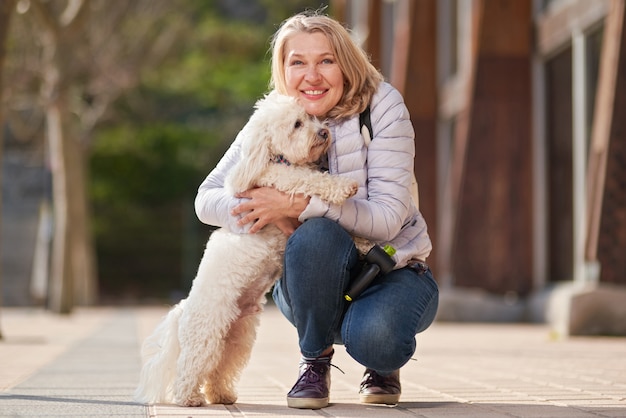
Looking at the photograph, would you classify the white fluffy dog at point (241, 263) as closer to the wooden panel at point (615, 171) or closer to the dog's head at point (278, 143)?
the dog's head at point (278, 143)

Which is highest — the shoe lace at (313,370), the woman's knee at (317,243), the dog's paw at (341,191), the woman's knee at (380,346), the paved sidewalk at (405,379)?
the dog's paw at (341,191)

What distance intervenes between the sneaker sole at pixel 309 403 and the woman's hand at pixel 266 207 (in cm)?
67

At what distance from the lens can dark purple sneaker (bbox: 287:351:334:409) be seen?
4027 millimetres

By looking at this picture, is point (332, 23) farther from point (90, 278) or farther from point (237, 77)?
point (237, 77)

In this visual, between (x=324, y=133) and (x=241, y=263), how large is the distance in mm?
600

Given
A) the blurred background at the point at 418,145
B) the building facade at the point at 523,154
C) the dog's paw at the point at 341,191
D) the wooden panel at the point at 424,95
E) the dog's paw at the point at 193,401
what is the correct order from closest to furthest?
the dog's paw at the point at 341,191 → the dog's paw at the point at 193,401 → the blurred background at the point at 418,145 → the building facade at the point at 523,154 → the wooden panel at the point at 424,95

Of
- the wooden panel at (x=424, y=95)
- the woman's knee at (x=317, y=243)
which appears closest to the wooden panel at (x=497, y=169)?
the wooden panel at (x=424, y=95)

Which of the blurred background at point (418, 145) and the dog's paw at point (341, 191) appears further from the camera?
the blurred background at point (418, 145)

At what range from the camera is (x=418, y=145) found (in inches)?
632

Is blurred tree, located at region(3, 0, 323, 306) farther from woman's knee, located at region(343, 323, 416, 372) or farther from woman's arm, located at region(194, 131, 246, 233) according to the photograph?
woman's knee, located at region(343, 323, 416, 372)

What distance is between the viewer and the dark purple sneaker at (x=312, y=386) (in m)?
Result: 4.03

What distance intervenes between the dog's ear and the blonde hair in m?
0.37

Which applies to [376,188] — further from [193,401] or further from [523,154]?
[523,154]

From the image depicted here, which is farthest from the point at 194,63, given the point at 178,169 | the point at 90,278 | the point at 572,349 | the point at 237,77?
the point at 572,349
